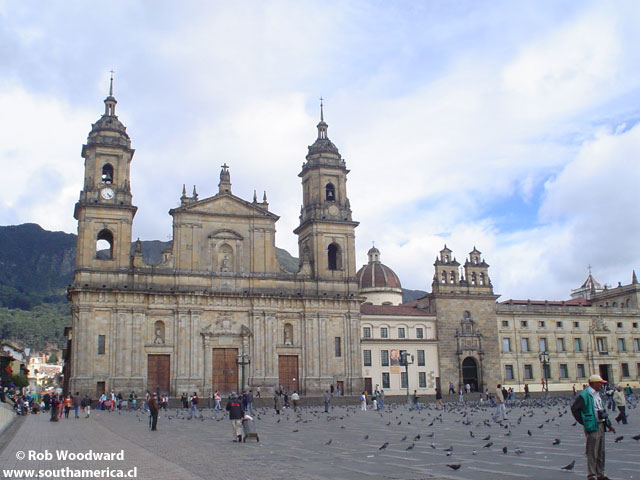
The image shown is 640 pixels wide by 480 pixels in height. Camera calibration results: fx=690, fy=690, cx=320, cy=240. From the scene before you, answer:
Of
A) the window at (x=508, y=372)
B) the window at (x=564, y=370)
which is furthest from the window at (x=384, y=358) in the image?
the window at (x=564, y=370)

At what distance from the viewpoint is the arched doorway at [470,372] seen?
63.5 m

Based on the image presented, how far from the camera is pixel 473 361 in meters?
64.0

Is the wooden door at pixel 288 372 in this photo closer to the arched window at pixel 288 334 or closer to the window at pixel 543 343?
the arched window at pixel 288 334

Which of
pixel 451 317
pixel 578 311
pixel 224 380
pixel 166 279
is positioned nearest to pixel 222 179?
pixel 166 279

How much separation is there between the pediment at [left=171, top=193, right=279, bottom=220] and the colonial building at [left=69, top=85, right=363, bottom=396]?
0.08m

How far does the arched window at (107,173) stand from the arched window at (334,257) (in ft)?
62.1

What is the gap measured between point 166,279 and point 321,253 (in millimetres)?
13050

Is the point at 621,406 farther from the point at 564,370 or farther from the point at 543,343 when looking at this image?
the point at 564,370

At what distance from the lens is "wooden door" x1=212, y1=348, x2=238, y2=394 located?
53250 mm

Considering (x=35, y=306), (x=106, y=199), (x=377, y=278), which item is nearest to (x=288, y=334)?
(x=106, y=199)

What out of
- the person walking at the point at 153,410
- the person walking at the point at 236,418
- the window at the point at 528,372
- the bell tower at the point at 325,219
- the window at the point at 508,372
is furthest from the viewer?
the window at the point at 528,372

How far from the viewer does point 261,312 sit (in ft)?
181

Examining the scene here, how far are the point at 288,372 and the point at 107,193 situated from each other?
1998 cm

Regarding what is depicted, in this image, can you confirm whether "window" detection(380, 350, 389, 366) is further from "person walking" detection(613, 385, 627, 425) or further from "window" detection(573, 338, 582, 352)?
"person walking" detection(613, 385, 627, 425)
